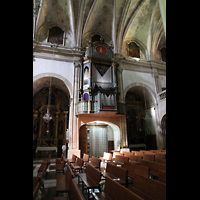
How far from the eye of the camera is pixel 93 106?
420 inches

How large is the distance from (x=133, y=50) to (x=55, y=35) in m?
7.91

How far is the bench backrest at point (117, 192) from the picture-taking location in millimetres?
2125

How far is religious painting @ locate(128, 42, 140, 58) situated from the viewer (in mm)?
15218

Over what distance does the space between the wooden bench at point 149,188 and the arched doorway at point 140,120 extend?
1107cm

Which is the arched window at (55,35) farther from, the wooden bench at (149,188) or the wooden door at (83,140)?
the wooden bench at (149,188)

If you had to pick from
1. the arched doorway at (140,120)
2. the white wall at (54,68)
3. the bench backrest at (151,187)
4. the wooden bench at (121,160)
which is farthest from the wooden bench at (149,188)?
the arched doorway at (140,120)

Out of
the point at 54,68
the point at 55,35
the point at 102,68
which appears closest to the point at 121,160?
the point at 102,68

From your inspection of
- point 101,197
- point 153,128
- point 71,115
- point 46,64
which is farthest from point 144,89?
point 101,197

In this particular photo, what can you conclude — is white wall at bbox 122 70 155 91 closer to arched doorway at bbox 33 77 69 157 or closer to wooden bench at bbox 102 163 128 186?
arched doorway at bbox 33 77 69 157

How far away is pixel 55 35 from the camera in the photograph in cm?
1331

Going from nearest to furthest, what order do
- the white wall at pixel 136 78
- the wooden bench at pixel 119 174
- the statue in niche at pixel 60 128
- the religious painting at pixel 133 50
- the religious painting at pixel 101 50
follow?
the wooden bench at pixel 119 174
the religious painting at pixel 101 50
the white wall at pixel 136 78
the statue in niche at pixel 60 128
the religious painting at pixel 133 50

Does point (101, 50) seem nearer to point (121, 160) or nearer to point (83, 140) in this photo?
point (83, 140)
